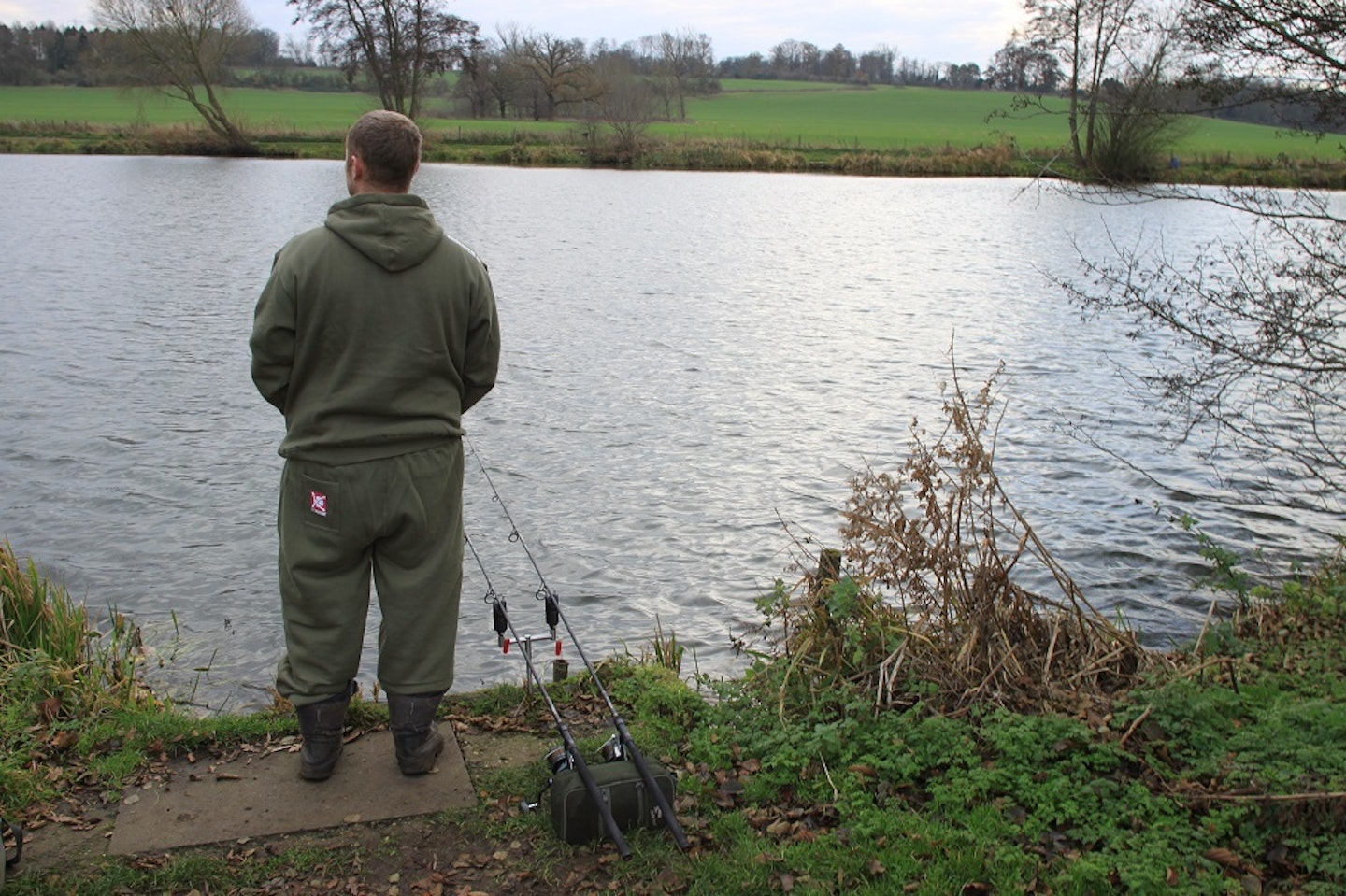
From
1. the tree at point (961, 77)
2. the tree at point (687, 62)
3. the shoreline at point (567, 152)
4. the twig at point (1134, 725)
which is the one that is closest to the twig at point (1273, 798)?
the twig at point (1134, 725)

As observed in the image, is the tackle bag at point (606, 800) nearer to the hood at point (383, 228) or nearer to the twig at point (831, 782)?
the twig at point (831, 782)

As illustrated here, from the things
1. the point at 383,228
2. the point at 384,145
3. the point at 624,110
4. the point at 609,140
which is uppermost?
the point at 624,110

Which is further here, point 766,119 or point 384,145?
point 766,119

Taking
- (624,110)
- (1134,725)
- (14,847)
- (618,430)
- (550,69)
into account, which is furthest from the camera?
(550,69)

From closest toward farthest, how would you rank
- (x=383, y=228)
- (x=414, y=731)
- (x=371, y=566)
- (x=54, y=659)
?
(x=383, y=228) → (x=371, y=566) → (x=414, y=731) → (x=54, y=659)

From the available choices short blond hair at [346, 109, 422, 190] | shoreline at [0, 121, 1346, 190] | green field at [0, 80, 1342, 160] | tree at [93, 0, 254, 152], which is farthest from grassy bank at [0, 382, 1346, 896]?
tree at [93, 0, 254, 152]

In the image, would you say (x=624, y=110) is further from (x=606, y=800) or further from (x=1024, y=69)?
(x=606, y=800)

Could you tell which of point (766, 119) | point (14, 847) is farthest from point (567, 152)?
point (14, 847)

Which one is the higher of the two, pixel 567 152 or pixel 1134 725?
pixel 567 152

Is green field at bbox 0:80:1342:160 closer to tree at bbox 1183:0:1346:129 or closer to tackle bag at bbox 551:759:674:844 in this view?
tree at bbox 1183:0:1346:129

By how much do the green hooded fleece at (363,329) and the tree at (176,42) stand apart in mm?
54708

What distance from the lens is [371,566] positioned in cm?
432

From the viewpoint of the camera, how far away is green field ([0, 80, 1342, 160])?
58875mm

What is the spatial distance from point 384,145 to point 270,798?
2.35 metres
